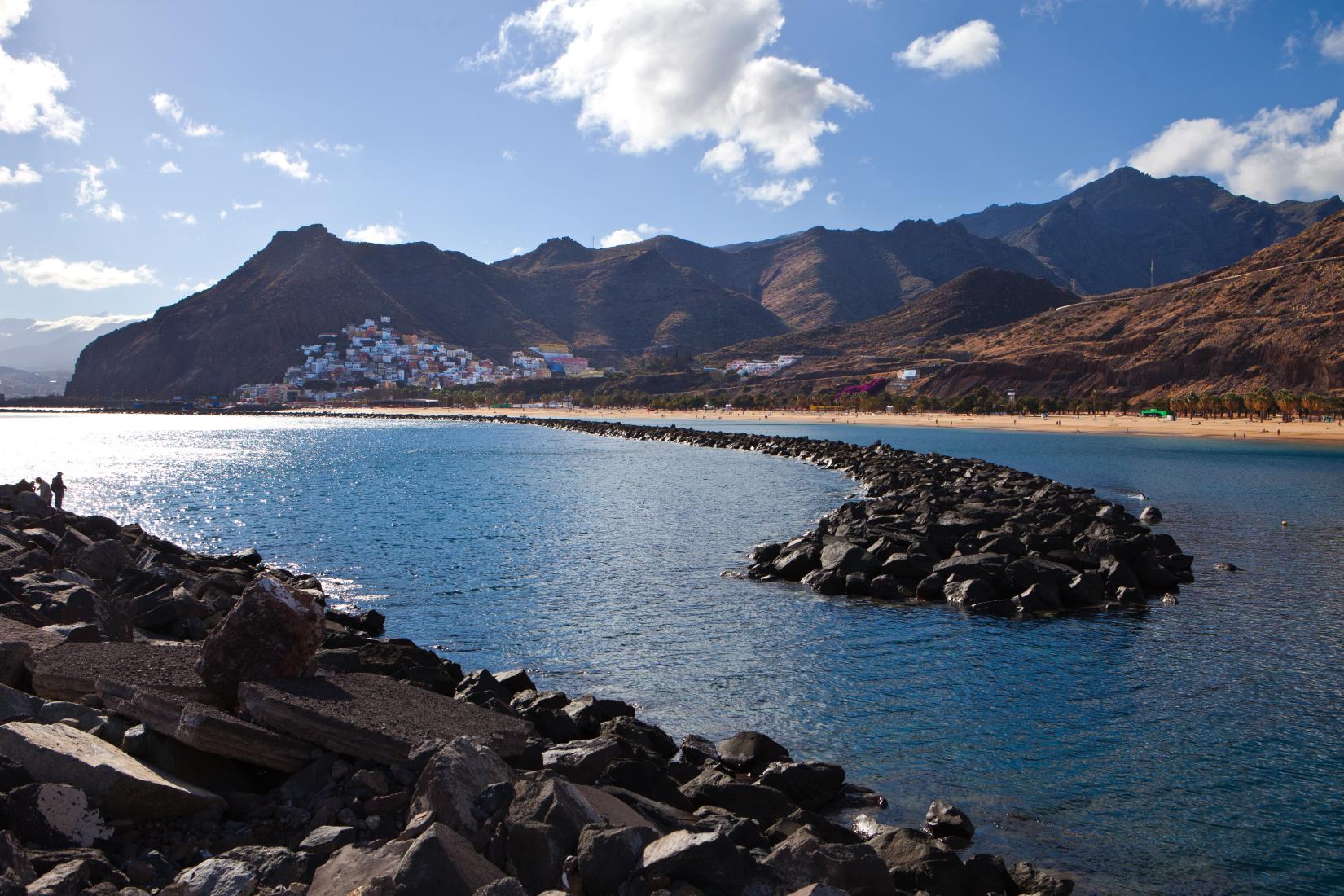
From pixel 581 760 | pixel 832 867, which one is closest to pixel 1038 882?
pixel 832 867

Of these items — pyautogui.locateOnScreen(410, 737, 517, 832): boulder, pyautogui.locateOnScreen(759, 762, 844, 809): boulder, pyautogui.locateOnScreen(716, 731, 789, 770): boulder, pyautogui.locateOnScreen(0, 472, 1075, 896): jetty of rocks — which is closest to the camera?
pyautogui.locateOnScreen(0, 472, 1075, 896): jetty of rocks

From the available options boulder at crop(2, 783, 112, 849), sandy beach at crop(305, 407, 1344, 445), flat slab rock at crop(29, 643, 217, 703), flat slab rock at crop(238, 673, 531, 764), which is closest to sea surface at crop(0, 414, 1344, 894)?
flat slab rock at crop(238, 673, 531, 764)

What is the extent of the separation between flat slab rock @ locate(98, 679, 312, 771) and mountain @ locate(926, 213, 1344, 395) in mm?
125770

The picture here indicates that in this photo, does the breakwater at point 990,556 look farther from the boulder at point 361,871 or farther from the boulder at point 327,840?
the boulder at point 361,871

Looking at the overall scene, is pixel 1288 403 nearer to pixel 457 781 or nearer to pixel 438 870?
pixel 457 781

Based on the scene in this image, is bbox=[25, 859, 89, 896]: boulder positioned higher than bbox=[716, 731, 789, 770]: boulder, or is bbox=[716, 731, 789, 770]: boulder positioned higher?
bbox=[25, 859, 89, 896]: boulder

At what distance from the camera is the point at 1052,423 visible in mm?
114312

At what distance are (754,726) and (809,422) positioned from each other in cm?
12067

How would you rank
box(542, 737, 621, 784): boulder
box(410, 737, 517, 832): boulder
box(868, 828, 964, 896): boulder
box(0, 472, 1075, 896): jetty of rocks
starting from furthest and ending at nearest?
1. box(542, 737, 621, 784): boulder
2. box(868, 828, 964, 896): boulder
3. box(410, 737, 517, 832): boulder
4. box(0, 472, 1075, 896): jetty of rocks

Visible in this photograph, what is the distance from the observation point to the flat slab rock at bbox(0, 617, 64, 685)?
9.37 metres

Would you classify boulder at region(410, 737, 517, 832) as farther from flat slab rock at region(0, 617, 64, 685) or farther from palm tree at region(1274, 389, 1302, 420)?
palm tree at region(1274, 389, 1302, 420)

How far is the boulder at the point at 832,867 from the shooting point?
22.3 feet

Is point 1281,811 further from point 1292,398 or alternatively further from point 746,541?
point 1292,398

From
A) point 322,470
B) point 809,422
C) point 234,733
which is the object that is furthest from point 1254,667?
point 809,422
